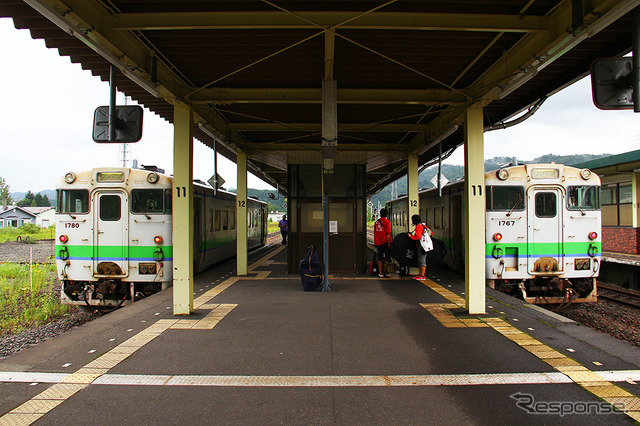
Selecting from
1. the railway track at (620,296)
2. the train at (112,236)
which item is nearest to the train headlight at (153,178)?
the train at (112,236)

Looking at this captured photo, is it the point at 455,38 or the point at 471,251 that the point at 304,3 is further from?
the point at 471,251

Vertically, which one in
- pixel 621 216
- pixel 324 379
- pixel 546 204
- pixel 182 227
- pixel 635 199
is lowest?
pixel 324 379

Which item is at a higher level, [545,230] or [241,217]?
[241,217]

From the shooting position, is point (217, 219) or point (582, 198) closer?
point (582, 198)

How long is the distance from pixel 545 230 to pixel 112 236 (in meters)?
9.48

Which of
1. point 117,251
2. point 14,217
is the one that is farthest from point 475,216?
point 14,217

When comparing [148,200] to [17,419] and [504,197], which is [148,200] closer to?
[17,419]

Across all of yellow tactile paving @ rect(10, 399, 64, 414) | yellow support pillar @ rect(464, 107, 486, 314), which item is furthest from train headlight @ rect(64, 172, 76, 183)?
yellow support pillar @ rect(464, 107, 486, 314)

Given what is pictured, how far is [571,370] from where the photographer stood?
398cm

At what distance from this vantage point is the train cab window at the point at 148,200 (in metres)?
8.09

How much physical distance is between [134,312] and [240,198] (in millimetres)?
4704

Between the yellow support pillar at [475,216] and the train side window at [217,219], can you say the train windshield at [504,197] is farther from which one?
the train side window at [217,219]

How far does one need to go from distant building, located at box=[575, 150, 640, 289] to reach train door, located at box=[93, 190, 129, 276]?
13772mm

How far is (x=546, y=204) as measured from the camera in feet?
26.8
